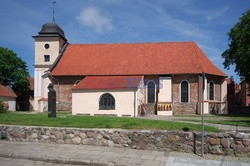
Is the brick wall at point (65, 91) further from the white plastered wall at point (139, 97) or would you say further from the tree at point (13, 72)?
the tree at point (13, 72)

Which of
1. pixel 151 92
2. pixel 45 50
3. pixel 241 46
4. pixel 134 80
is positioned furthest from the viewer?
pixel 45 50

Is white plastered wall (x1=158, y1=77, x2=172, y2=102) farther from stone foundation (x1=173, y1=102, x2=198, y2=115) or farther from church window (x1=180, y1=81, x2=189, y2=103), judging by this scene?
church window (x1=180, y1=81, x2=189, y2=103)

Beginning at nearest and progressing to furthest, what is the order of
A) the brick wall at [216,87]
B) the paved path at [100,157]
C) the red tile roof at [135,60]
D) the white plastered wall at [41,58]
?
the paved path at [100,157]
the red tile roof at [135,60]
the brick wall at [216,87]
the white plastered wall at [41,58]

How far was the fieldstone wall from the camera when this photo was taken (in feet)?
33.1

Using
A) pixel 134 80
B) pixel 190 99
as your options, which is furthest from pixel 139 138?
pixel 190 99

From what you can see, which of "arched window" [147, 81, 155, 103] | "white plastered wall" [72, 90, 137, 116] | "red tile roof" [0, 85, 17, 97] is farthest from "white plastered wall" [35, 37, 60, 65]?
"arched window" [147, 81, 155, 103]

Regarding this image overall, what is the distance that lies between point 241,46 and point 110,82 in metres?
14.6

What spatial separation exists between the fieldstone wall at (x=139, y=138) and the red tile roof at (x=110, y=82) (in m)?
14.5

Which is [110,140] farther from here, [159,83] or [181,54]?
[181,54]

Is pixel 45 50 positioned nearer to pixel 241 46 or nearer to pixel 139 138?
pixel 241 46

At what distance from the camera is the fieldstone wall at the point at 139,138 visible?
10.1m

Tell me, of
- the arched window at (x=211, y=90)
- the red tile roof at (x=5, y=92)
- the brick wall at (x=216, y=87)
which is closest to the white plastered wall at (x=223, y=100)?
the brick wall at (x=216, y=87)

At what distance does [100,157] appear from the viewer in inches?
372

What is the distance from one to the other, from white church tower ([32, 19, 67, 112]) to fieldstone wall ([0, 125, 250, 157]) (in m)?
24.4
